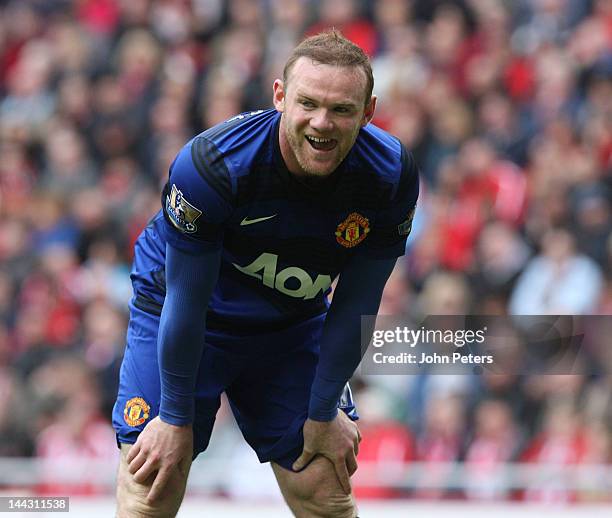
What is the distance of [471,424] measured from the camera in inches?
316

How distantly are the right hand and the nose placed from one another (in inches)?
45.9

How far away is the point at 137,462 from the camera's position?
4.67 m

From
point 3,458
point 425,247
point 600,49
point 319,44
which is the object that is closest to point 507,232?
point 425,247

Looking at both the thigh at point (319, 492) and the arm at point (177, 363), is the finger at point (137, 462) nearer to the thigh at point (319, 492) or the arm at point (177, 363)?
the arm at point (177, 363)

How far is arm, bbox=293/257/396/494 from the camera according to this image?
15.2ft

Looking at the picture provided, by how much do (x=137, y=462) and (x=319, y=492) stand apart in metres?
0.67

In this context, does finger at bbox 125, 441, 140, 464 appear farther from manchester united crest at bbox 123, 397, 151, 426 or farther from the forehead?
the forehead

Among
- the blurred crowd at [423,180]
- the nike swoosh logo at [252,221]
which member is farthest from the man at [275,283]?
the blurred crowd at [423,180]

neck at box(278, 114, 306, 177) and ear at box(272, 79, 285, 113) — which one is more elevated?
ear at box(272, 79, 285, 113)

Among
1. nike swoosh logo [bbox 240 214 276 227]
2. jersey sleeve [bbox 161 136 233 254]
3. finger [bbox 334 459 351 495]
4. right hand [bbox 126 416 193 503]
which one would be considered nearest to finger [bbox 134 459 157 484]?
right hand [bbox 126 416 193 503]

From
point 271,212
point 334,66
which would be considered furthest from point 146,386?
point 334,66

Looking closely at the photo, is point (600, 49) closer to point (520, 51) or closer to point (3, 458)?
point (520, 51)

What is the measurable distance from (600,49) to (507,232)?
1805 mm

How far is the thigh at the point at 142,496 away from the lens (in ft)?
15.5
